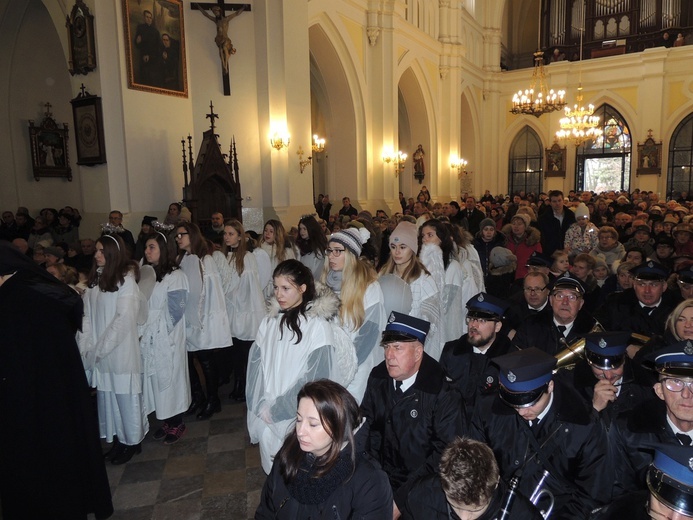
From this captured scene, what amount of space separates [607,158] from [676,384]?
23773 mm

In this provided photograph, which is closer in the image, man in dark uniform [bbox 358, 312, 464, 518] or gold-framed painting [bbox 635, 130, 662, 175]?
man in dark uniform [bbox 358, 312, 464, 518]

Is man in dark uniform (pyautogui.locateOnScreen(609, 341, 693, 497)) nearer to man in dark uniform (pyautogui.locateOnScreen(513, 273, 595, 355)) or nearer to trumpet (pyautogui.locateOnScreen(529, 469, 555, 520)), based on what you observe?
trumpet (pyautogui.locateOnScreen(529, 469, 555, 520))

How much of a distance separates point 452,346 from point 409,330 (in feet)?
2.93

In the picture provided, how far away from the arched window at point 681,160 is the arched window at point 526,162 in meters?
5.38

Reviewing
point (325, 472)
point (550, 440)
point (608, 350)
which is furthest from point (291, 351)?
point (608, 350)

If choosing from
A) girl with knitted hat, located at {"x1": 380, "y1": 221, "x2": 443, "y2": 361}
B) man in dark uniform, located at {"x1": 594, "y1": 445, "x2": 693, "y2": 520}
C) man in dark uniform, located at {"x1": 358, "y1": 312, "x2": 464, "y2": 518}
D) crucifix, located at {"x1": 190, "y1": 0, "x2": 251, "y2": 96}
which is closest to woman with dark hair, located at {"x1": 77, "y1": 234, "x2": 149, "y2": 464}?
girl with knitted hat, located at {"x1": 380, "y1": 221, "x2": 443, "y2": 361}

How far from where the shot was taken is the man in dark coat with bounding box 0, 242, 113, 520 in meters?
2.93

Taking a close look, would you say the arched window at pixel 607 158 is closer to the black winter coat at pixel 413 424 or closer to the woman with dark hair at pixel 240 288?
the woman with dark hair at pixel 240 288

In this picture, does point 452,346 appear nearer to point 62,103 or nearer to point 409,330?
point 409,330

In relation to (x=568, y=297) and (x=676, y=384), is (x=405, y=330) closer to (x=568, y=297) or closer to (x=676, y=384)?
(x=676, y=384)

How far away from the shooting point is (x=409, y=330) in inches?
105

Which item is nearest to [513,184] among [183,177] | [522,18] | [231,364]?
[522,18]

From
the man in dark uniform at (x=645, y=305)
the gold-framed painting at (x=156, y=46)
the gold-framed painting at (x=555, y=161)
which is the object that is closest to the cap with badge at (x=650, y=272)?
the man in dark uniform at (x=645, y=305)

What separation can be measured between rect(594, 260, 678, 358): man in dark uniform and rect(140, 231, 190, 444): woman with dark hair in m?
3.76
